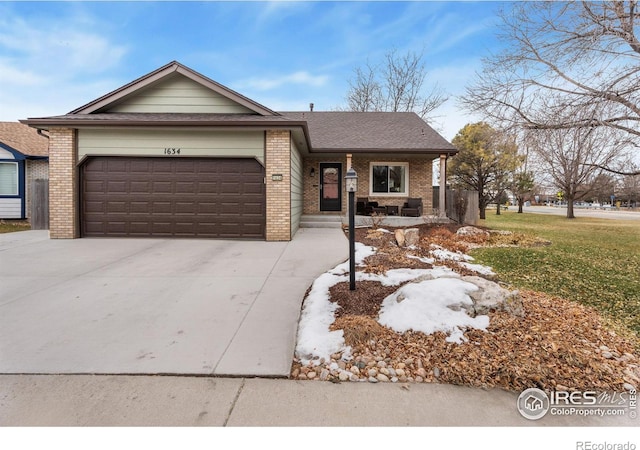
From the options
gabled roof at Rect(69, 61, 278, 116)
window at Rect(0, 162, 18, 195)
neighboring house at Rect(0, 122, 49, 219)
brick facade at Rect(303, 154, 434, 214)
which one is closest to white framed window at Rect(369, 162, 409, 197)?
brick facade at Rect(303, 154, 434, 214)

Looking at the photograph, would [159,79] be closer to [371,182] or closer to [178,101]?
[178,101]

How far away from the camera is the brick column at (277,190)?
28.9 ft

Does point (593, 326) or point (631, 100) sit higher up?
point (631, 100)

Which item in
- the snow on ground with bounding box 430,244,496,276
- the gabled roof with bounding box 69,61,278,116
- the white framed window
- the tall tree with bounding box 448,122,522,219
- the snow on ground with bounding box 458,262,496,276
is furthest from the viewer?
the tall tree with bounding box 448,122,522,219

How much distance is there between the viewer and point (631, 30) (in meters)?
7.13

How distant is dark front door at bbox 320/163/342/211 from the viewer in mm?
13773

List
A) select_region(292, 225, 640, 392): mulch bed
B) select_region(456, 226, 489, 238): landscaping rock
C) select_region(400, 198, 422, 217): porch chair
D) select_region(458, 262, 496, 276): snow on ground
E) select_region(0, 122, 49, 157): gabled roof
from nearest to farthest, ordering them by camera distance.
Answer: select_region(292, 225, 640, 392): mulch bed, select_region(458, 262, 496, 276): snow on ground, select_region(456, 226, 489, 238): landscaping rock, select_region(400, 198, 422, 217): porch chair, select_region(0, 122, 49, 157): gabled roof

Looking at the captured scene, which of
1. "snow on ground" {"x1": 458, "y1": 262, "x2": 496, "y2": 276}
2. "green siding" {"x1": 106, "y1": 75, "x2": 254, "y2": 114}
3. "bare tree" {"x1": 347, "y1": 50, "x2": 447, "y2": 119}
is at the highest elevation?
"bare tree" {"x1": 347, "y1": 50, "x2": 447, "y2": 119}

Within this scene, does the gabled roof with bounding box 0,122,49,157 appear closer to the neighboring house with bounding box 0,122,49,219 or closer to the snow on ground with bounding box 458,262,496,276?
the neighboring house with bounding box 0,122,49,219

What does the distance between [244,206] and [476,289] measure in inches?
266

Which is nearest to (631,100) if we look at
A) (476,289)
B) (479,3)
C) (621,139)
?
(621,139)

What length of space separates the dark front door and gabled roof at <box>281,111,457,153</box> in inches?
44.2

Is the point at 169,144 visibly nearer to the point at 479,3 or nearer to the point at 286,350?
the point at 286,350

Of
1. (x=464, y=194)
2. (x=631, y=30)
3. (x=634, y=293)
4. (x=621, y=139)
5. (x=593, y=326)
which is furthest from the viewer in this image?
(x=464, y=194)
